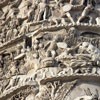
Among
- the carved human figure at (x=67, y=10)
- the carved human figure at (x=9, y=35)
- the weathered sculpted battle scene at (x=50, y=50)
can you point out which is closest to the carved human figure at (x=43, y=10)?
the weathered sculpted battle scene at (x=50, y=50)

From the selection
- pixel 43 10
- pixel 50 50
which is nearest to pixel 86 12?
pixel 43 10

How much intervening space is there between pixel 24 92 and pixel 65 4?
84.4 inches

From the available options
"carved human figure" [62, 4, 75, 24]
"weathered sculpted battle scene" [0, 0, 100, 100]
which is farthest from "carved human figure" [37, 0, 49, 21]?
"carved human figure" [62, 4, 75, 24]

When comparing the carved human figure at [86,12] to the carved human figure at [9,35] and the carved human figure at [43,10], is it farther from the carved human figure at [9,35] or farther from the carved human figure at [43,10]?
the carved human figure at [9,35]

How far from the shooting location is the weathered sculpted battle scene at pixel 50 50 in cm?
881

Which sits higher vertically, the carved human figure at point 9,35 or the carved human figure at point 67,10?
the carved human figure at point 67,10

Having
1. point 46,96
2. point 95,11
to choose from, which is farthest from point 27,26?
point 46,96

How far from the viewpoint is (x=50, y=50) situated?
943cm

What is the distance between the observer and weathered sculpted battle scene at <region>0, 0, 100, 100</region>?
881 centimetres

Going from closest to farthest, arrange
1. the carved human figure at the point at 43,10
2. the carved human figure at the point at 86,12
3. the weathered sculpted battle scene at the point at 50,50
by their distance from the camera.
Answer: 1. the weathered sculpted battle scene at the point at 50,50
2. the carved human figure at the point at 86,12
3. the carved human figure at the point at 43,10

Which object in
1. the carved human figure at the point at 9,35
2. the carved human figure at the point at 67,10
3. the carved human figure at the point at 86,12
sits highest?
the carved human figure at the point at 67,10

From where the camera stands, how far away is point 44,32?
32.2 feet

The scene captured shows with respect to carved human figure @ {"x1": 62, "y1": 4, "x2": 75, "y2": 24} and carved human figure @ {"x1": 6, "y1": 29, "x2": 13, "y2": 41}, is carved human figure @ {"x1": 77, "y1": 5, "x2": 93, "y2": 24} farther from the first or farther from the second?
carved human figure @ {"x1": 6, "y1": 29, "x2": 13, "y2": 41}

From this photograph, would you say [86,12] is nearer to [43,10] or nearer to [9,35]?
[43,10]
